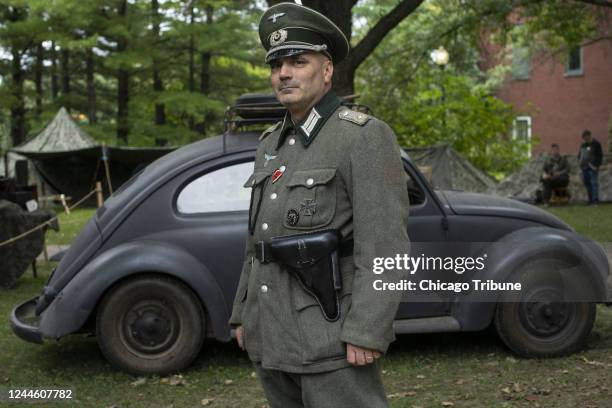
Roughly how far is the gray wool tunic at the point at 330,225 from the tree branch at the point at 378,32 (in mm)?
8238

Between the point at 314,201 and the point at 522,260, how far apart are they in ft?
12.2

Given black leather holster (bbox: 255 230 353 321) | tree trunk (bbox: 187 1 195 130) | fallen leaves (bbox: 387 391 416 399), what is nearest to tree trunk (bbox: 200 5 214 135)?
tree trunk (bbox: 187 1 195 130)

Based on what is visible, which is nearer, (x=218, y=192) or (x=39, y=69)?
(x=218, y=192)

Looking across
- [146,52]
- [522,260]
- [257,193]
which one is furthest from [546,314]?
[146,52]

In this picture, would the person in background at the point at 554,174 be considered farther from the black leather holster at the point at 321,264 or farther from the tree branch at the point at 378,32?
the black leather holster at the point at 321,264

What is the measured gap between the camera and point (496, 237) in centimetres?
629

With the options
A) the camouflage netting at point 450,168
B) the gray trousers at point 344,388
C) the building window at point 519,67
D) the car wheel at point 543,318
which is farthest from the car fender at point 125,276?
the building window at point 519,67

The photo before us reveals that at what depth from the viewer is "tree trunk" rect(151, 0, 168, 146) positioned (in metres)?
26.0

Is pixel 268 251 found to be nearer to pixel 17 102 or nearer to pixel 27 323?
pixel 27 323

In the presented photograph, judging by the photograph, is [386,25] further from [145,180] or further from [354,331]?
[354,331]

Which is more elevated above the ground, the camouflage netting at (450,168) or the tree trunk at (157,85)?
the tree trunk at (157,85)

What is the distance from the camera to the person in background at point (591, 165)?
67.4ft

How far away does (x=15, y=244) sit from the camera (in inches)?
384

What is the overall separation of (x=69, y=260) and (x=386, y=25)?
6.49 meters
